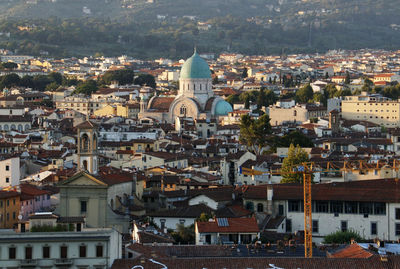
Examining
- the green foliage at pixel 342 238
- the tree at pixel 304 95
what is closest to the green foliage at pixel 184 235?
the green foliage at pixel 342 238

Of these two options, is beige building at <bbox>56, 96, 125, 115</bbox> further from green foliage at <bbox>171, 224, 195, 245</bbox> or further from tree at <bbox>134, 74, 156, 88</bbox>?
green foliage at <bbox>171, 224, 195, 245</bbox>

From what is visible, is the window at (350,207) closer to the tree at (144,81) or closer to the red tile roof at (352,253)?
the red tile roof at (352,253)

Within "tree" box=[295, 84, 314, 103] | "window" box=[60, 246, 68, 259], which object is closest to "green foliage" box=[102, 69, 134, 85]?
"tree" box=[295, 84, 314, 103]

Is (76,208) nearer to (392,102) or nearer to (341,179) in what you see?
(341,179)

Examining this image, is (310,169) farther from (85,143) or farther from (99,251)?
(99,251)

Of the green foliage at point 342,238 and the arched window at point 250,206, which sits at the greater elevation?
the arched window at point 250,206

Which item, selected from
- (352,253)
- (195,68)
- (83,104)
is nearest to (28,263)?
(352,253)

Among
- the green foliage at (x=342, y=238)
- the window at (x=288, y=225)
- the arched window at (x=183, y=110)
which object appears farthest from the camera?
the arched window at (x=183, y=110)

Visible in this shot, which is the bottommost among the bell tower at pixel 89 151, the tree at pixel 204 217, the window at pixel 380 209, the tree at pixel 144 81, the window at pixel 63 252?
the window at pixel 63 252
